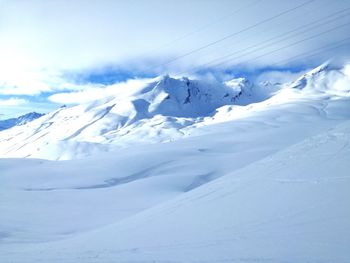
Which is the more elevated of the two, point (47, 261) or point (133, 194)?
point (47, 261)

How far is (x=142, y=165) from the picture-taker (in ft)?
78.5

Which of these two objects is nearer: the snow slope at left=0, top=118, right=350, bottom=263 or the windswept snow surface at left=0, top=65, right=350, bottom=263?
the snow slope at left=0, top=118, right=350, bottom=263

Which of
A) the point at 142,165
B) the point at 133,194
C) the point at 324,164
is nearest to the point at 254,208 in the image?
the point at 324,164

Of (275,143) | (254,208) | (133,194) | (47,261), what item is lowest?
(275,143)

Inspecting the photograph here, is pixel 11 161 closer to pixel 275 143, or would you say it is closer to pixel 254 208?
pixel 275 143

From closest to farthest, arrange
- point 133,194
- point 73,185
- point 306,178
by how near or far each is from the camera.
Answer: point 306,178 < point 133,194 < point 73,185

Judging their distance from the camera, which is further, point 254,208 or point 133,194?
point 133,194

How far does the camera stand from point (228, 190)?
11.7 meters

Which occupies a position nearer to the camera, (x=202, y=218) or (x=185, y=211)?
(x=202, y=218)

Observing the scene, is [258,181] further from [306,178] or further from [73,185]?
[73,185]

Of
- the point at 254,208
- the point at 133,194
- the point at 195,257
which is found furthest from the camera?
the point at 133,194

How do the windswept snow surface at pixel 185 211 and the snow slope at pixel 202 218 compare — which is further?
the windswept snow surface at pixel 185 211

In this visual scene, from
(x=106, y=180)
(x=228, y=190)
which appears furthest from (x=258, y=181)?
(x=106, y=180)

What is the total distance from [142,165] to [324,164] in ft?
46.0
